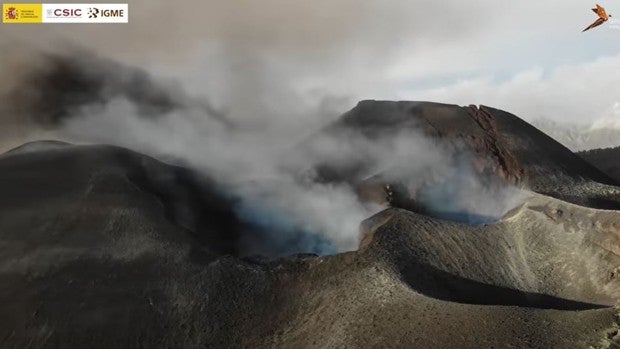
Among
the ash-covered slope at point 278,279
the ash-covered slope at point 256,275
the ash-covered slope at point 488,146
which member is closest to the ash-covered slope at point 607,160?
the ash-covered slope at point 488,146

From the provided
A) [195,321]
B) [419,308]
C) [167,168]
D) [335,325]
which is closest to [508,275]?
[419,308]

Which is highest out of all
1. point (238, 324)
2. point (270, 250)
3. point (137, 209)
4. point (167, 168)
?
point (167, 168)

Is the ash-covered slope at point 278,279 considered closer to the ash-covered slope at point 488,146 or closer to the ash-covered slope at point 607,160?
the ash-covered slope at point 488,146

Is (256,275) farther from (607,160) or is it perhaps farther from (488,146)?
(607,160)

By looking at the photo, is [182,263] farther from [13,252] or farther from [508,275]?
[508,275]

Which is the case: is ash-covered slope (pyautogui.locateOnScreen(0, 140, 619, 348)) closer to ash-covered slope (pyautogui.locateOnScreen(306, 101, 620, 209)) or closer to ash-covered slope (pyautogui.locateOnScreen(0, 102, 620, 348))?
ash-covered slope (pyautogui.locateOnScreen(0, 102, 620, 348))

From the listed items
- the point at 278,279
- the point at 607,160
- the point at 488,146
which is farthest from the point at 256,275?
the point at 607,160

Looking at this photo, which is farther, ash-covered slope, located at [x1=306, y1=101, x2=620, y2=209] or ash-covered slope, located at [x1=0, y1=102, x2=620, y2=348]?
ash-covered slope, located at [x1=306, y1=101, x2=620, y2=209]

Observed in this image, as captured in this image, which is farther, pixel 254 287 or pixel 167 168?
pixel 167 168

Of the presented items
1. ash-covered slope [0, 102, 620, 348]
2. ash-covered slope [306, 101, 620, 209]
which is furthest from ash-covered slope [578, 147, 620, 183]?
ash-covered slope [0, 102, 620, 348]
